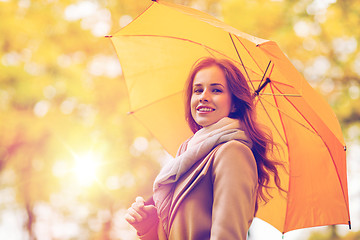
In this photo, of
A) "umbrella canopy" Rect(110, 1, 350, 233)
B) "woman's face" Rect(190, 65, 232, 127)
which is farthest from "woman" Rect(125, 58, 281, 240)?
"umbrella canopy" Rect(110, 1, 350, 233)

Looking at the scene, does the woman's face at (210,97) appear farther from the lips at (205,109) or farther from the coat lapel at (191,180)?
the coat lapel at (191,180)

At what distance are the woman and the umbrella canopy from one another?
26 cm

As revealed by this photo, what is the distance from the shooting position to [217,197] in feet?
5.07

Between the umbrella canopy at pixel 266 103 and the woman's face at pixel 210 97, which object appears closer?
the woman's face at pixel 210 97

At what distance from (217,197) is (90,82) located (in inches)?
310

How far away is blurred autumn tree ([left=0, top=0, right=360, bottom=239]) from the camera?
25.2 ft

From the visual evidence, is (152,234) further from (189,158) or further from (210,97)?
(210,97)

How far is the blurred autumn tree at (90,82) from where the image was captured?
25.2ft

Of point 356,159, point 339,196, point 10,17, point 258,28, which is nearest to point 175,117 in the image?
point 339,196

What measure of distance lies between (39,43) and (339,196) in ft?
24.0

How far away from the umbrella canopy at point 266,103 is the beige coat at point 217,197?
557 mm

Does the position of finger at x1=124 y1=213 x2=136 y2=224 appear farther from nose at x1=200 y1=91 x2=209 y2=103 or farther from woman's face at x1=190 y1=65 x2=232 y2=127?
nose at x1=200 y1=91 x2=209 y2=103

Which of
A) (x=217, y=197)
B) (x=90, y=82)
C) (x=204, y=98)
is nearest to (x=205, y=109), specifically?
(x=204, y=98)

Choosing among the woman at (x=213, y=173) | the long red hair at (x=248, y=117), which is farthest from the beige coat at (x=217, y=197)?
the long red hair at (x=248, y=117)
